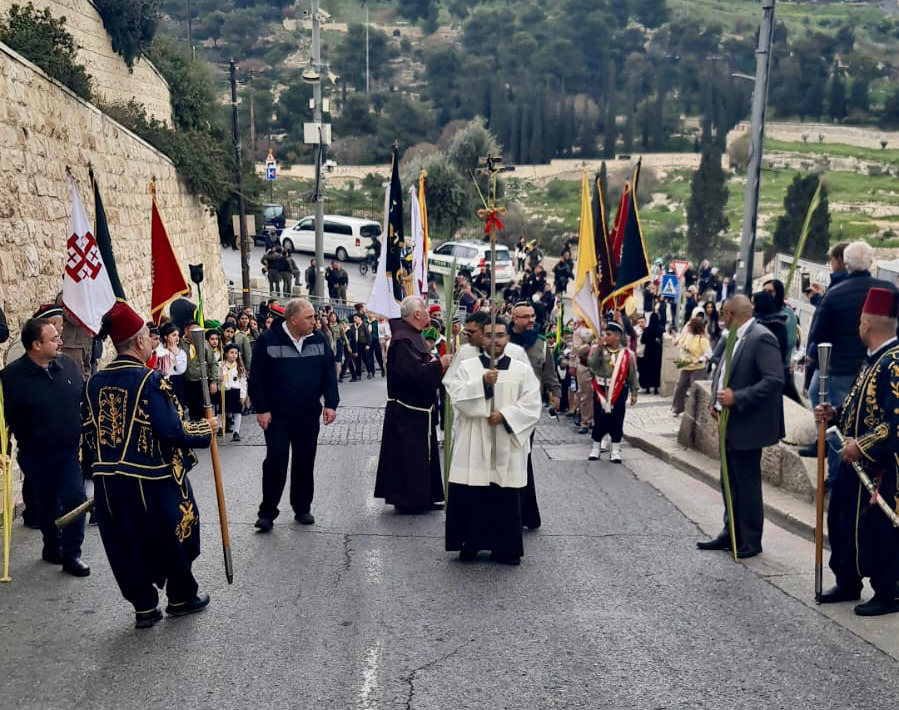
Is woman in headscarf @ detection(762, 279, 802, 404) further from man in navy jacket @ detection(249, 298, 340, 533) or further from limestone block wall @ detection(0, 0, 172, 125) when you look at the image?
limestone block wall @ detection(0, 0, 172, 125)

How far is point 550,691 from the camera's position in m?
5.35

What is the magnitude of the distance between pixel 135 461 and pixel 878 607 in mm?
4337

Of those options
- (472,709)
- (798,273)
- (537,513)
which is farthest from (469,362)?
(798,273)

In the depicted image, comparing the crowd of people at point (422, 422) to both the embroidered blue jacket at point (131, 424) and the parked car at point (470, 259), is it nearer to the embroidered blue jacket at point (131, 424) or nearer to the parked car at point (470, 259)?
the embroidered blue jacket at point (131, 424)

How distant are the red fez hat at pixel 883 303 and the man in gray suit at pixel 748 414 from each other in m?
1.53

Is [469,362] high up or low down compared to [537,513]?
up

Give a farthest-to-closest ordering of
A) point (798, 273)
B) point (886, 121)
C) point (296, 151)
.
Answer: point (886, 121)
point (296, 151)
point (798, 273)

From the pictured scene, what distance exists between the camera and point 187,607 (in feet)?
21.3

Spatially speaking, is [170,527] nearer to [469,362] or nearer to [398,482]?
[469,362]

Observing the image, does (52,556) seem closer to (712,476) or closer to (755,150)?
(712,476)

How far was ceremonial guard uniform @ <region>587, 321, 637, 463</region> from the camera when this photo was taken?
12.1 meters

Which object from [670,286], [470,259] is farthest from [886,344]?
[470,259]

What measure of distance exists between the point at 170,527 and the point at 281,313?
12.4ft

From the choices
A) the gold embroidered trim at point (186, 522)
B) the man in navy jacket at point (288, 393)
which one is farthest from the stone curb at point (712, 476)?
the gold embroidered trim at point (186, 522)
